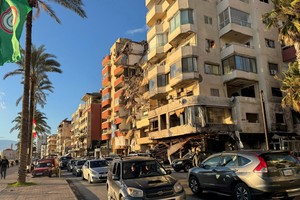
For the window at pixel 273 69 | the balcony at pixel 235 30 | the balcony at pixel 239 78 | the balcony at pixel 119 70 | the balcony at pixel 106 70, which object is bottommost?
the balcony at pixel 239 78

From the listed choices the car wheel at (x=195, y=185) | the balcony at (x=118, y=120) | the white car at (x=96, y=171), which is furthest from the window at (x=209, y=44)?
the balcony at (x=118, y=120)

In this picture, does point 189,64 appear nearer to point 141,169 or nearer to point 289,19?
point 289,19

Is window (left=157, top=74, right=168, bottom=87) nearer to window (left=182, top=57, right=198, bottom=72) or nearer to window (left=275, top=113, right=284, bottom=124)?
window (left=182, top=57, right=198, bottom=72)

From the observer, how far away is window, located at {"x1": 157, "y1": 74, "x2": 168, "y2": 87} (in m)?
42.2

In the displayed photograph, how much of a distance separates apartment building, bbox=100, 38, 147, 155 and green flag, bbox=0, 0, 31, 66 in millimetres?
43358

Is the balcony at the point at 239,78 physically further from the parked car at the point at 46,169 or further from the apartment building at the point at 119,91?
the apartment building at the point at 119,91

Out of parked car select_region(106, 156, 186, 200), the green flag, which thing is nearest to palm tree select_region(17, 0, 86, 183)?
the green flag

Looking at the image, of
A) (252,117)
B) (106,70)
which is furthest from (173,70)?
(106,70)

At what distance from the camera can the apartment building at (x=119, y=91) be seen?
59.4 meters

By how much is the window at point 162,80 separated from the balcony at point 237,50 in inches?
354

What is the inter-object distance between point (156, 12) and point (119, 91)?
21.3 meters

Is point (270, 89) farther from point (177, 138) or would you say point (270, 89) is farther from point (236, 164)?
point (236, 164)

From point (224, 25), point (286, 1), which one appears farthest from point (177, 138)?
point (286, 1)

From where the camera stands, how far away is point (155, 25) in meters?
45.3
